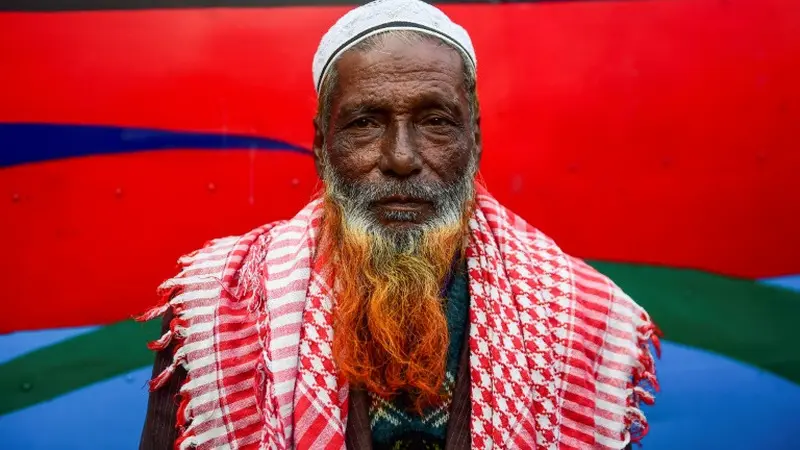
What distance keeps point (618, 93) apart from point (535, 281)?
2.82 feet

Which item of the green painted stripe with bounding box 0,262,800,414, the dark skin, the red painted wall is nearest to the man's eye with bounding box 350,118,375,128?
the dark skin

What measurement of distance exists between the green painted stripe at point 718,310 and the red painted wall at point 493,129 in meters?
0.06

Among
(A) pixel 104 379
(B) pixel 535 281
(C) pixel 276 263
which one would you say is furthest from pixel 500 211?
(A) pixel 104 379

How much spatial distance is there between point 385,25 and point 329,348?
0.79m

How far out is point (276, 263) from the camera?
1.55m

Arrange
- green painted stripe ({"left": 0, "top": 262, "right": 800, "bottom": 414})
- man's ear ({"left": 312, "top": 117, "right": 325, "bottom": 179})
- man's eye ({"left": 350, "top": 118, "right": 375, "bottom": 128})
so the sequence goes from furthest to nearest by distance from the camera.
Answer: green painted stripe ({"left": 0, "top": 262, "right": 800, "bottom": 414}) < man's ear ({"left": 312, "top": 117, "right": 325, "bottom": 179}) < man's eye ({"left": 350, "top": 118, "right": 375, "bottom": 128})

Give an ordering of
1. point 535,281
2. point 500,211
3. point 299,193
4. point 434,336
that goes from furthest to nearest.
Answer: point 299,193 → point 500,211 → point 535,281 → point 434,336

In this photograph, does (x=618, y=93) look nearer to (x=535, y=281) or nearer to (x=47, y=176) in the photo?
(x=535, y=281)

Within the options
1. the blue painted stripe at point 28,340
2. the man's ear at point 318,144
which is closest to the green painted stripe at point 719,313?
the blue painted stripe at point 28,340

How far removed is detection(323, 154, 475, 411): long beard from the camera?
147cm

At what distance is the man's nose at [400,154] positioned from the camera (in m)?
1.42

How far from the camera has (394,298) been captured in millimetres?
1496

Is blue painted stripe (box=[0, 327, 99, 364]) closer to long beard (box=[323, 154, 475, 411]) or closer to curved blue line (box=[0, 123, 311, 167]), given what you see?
curved blue line (box=[0, 123, 311, 167])

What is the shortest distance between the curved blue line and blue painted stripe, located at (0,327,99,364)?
519mm
